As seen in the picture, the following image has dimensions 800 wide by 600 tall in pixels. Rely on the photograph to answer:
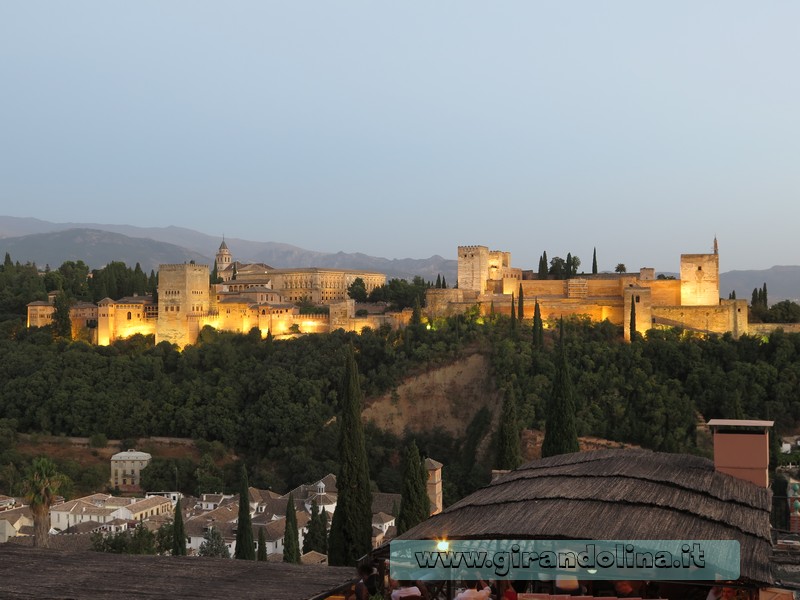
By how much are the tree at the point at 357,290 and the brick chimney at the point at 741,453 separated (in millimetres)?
54275

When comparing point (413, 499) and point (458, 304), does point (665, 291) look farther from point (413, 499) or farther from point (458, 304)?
point (413, 499)

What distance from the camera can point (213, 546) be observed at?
35.2 m

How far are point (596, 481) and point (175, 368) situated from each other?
4651 centimetres

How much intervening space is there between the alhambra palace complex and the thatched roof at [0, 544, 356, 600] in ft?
138

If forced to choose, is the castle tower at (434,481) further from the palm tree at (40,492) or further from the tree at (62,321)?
the tree at (62,321)

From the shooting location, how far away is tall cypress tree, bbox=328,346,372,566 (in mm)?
24297

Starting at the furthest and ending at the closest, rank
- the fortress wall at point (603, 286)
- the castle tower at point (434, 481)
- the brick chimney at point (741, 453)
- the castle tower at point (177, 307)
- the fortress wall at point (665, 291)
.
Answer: the castle tower at point (177, 307), the fortress wall at point (603, 286), the fortress wall at point (665, 291), the castle tower at point (434, 481), the brick chimney at point (741, 453)

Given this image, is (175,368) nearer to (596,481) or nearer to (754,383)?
(754,383)

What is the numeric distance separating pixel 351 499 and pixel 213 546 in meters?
12.1

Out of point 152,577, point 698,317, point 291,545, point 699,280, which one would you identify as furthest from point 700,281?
point 152,577

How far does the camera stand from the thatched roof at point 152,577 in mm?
11500

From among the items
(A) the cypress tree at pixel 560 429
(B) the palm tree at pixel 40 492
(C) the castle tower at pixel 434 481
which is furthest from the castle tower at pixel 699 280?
(B) the palm tree at pixel 40 492

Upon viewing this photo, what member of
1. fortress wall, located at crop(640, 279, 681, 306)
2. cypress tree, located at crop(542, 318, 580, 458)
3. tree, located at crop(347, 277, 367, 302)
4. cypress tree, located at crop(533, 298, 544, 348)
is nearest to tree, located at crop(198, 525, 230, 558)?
cypress tree, located at crop(542, 318, 580, 458)

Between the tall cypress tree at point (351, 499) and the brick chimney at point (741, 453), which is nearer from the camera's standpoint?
the brick chimney at point (741, 453)
